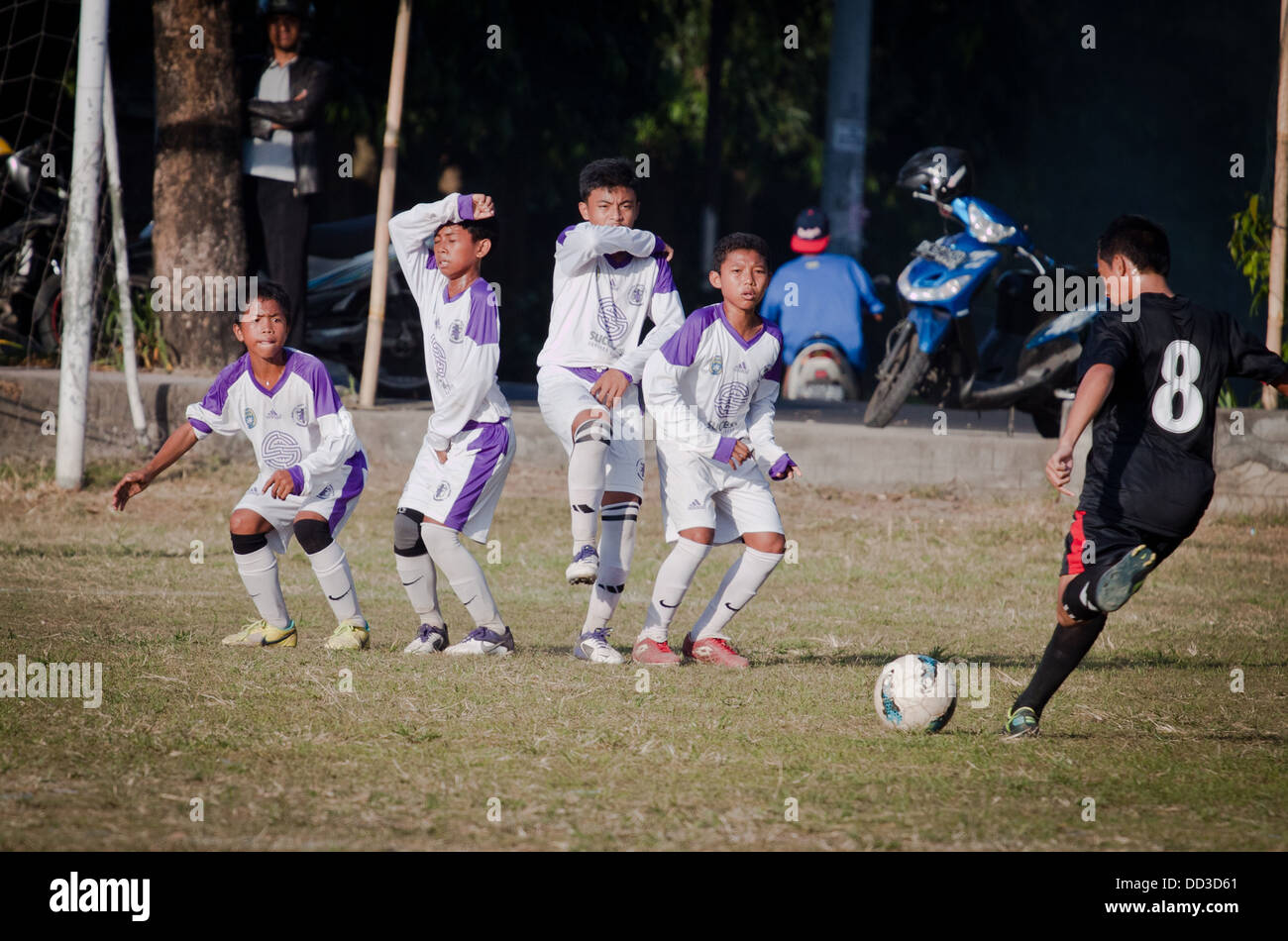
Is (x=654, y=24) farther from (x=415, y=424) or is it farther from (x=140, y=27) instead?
(x=415, y=424)

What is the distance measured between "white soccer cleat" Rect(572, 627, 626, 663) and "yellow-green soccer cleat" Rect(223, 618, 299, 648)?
1.19 meters

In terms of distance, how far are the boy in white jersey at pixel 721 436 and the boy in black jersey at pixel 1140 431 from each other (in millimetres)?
1465

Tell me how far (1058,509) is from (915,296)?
1.72 m

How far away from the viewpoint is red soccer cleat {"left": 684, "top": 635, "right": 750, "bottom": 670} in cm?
627

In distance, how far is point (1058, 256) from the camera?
21578mm

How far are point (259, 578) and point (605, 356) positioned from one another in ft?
5.74

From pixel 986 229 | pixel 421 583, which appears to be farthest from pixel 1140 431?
pixel 986 229

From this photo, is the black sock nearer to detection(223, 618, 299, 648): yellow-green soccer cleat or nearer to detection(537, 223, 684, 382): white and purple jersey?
detection(537, 223, 684, 382): white and purple jersey

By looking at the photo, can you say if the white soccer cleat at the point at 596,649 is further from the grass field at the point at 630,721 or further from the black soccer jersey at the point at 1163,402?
the black soccer jersey at the point at 1163,402

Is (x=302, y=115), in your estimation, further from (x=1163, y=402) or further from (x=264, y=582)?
(x=1163, y=402)

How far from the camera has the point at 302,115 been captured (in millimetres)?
11133

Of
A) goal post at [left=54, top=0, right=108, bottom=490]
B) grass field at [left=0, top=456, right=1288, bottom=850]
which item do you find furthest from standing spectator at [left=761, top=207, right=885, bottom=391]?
goal post at [left=54, top=0, right=108, bottom=490]
